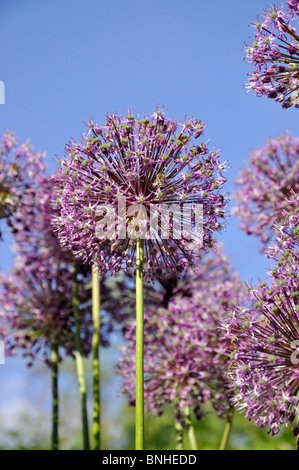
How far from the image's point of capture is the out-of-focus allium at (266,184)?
28.8ft

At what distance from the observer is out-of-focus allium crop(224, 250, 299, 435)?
4.66 metres

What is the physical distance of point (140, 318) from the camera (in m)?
4.88

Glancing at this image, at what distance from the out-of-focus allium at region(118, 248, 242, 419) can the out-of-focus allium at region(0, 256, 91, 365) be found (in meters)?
1.46

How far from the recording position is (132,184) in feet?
17.6

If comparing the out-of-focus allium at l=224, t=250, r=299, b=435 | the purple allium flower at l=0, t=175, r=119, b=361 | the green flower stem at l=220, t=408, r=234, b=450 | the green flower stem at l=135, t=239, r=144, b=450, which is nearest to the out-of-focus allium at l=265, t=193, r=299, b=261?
the out-of-focus allium at l=224, t=250, r=299, b=435

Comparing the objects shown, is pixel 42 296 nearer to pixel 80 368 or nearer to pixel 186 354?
pixel 80 368

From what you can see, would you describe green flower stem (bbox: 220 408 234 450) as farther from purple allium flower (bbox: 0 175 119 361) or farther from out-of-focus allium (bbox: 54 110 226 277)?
out-of-focus allium (bbox: 54 110 226 277)

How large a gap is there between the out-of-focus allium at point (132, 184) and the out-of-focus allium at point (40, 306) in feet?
14.5

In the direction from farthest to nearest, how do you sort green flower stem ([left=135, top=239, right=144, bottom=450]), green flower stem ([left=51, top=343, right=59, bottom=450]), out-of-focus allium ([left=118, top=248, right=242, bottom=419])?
green flower stem ([left=51, top=343, right=59, bottom=450]) → out-of-focus allium ([left=118, top=248, right=242, bottom=419]) → green flower stem ([left=135, top=239, right=144, bottom=450])

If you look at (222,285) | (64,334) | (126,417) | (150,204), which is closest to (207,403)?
(222,285)

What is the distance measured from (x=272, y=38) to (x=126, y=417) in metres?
19.4

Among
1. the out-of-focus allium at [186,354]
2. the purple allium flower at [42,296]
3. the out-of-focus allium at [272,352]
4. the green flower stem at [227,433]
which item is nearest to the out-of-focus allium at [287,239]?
the out-of-focus allium at [272,352]
